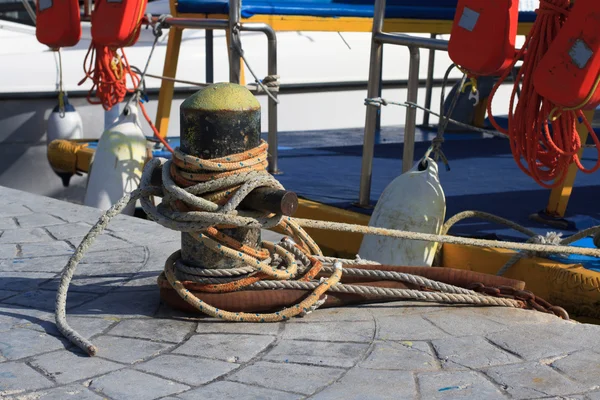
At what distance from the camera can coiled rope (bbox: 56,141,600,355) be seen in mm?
2619

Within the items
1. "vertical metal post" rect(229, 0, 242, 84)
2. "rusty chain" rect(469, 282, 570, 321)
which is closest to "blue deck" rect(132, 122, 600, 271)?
"rusty chain" rect(469, 282, 570, 321)

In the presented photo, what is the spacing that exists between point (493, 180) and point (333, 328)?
2.81 m

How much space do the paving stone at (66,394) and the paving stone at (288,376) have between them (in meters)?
0.37

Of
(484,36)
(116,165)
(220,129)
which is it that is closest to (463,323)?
(220,129)

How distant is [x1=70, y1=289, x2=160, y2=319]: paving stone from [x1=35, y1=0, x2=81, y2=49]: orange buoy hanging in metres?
3.38

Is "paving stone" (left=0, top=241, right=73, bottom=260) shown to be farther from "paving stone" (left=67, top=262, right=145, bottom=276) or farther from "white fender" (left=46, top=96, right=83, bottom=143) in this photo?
"white fender" (left=46, top=96, right=83, bottom=143)

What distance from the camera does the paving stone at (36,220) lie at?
12.9ft

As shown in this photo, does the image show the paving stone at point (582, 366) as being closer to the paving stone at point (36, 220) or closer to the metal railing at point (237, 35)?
the paving stone at point (36, 220)

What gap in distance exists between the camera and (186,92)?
7.77 m

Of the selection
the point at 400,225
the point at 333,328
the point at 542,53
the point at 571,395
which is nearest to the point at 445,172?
the point at 400,225

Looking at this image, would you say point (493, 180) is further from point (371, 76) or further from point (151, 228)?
point (151, 228)

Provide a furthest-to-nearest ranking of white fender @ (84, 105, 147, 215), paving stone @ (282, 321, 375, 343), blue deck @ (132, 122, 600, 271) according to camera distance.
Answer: white fender @ (84, 105, 147, 215) → blue deck @ (132, 122, 600, 271) → paving stone @ (282, 321, 375, 343)

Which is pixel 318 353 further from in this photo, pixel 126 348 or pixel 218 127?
pixel 218 127

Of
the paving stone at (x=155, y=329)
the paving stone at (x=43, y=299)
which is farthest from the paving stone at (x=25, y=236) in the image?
the paving stone at (x=155, y=329)
